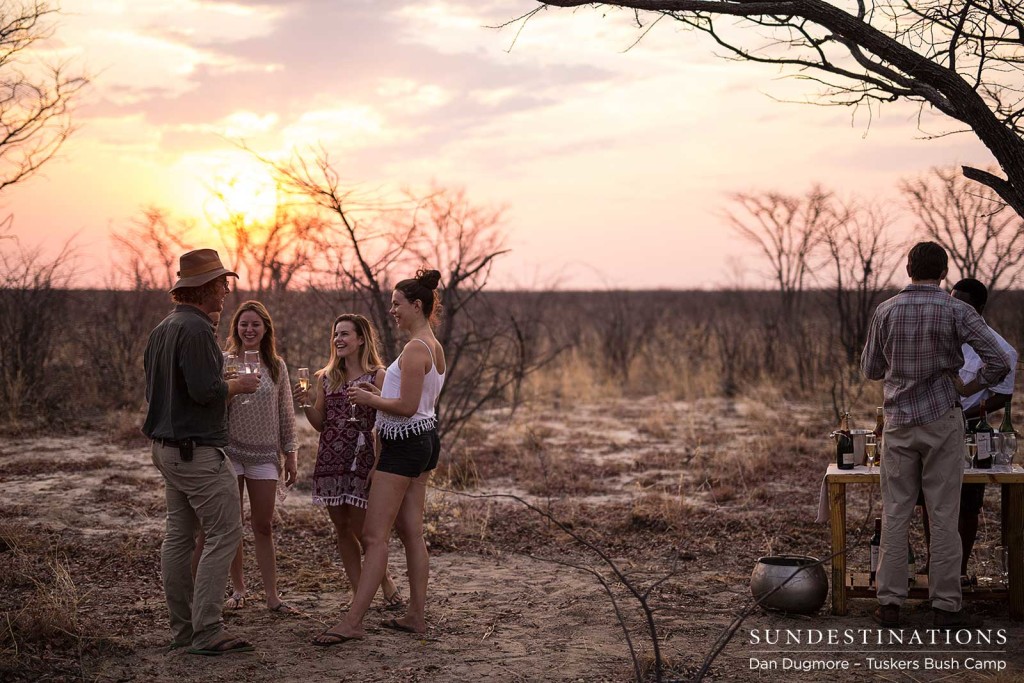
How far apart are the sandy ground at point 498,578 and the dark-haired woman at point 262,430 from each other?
0.61m

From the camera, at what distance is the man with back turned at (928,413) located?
16.7ft

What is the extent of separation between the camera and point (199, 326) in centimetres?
468

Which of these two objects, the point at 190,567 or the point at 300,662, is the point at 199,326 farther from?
the point at 300,662

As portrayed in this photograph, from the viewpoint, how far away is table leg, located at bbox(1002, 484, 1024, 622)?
17.8 ft

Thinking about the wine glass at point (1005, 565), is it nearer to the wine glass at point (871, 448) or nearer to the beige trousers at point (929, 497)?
the beige trousers at point (929, 497)

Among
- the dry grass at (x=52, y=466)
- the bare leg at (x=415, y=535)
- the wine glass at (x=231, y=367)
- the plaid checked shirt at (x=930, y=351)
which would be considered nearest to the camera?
the wine glass at (x=231, y=367)

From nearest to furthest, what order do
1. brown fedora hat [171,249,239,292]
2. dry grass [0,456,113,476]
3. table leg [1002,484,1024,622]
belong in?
brown fedora hat [171,249,239,292]
table leg [1002,484,1024,622]
dry grass [0,456,113,476]

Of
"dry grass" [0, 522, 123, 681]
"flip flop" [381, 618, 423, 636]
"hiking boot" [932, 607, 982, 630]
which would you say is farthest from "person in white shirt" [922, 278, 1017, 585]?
"dry grass" [0, 522, 123, 681]

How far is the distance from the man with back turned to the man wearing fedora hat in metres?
3.38

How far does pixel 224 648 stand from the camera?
192 inches

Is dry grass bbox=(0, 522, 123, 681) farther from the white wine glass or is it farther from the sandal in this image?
the white wine glass

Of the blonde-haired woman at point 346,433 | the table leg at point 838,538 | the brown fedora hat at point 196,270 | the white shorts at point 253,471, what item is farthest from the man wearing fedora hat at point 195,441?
the table leg at point 838,538

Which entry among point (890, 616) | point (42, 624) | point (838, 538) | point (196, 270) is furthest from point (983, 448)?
point (42, 624)

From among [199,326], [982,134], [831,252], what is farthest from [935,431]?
[831,252]
